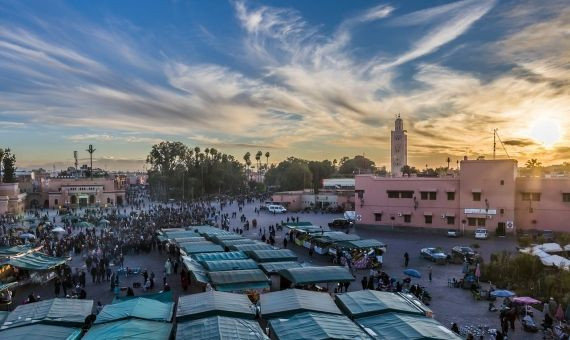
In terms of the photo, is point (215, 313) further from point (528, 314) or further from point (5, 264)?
point (5, 264)

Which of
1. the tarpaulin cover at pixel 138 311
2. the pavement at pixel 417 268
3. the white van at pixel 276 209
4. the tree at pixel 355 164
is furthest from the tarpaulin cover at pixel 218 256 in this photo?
the tree at pixel 355 164

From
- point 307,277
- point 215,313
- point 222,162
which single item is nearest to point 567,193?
point 307,277

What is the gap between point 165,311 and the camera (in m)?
12.8

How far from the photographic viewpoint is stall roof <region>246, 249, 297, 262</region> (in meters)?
21.2

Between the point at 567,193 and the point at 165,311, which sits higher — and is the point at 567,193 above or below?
above

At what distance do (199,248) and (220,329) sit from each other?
43.9ft

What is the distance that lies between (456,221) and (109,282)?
2848 cm

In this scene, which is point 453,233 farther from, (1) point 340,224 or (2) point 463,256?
(2) point 463,256

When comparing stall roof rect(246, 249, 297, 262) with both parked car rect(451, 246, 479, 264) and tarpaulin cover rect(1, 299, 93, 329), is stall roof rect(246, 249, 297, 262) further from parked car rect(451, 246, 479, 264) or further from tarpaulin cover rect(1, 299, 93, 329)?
parked car rect(451, 246, 479, 264)

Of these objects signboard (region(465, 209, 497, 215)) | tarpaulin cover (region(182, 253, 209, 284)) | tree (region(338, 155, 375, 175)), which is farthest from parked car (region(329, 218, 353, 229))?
tree (region(338, 155, 375, 175))

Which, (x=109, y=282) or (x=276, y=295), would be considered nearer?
(x=276, y=295)

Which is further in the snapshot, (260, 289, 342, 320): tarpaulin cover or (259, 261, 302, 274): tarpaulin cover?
(259, 261, 302, 274): tarpaulin cover

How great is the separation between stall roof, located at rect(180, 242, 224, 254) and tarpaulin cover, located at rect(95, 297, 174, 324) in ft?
31.7

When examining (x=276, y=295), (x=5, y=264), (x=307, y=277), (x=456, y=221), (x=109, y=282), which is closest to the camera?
(x=276, y=295)
